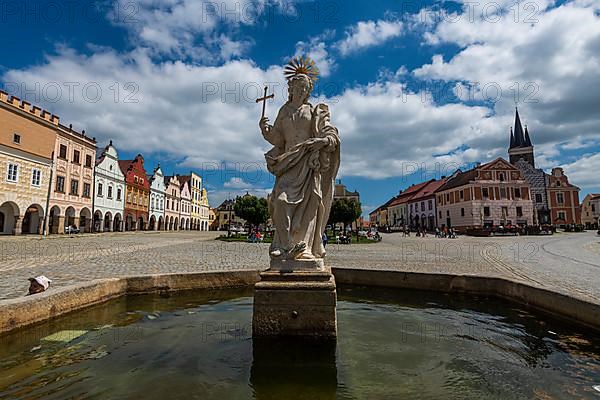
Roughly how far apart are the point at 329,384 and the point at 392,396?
0.47m

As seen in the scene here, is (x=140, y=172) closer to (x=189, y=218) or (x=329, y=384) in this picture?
(x=189, y=218)

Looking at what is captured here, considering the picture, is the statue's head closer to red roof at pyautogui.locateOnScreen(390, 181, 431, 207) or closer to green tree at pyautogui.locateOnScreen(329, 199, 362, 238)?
green tree at pyautogui.locateOnScreen(329, 199, 362, 238)

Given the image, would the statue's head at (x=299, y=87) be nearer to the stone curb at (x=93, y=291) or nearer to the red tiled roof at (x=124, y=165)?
the stone curb at (x=93, y=291)

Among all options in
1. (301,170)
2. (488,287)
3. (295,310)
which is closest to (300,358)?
(295,310)

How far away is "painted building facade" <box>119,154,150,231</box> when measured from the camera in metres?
49.5

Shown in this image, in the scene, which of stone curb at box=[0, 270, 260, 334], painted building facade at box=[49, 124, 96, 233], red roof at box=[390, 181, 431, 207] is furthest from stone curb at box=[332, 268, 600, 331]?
red roof at box=[390, 181, 431, 207]

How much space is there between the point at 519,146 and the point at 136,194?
81847 millimetres

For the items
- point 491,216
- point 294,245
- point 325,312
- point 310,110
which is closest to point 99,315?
point 294,245

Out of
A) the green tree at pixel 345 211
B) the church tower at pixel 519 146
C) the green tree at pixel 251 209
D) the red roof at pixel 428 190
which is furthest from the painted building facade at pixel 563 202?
the green tree at pixel 251 209

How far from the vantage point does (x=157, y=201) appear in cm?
5997

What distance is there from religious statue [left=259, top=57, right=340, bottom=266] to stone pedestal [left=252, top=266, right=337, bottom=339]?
0.51 m

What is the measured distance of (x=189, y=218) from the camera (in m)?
76.0

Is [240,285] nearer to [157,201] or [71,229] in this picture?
[71,229]

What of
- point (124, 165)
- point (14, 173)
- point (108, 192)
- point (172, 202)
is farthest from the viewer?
point (172, 202)
